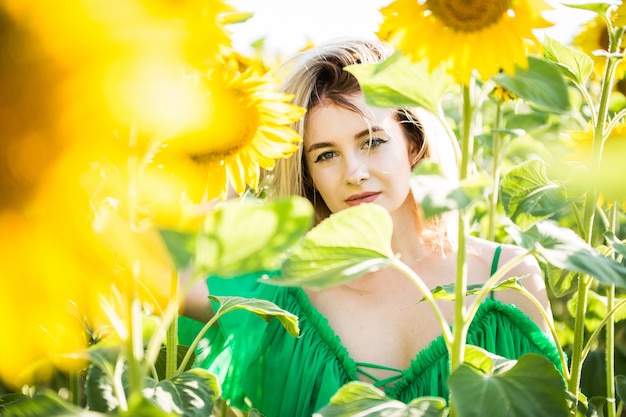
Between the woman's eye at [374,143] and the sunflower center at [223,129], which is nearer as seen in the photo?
the sunflower center at [223,129]

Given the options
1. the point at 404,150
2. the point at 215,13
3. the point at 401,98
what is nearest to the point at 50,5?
the point at 215,13

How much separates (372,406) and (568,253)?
18 cm

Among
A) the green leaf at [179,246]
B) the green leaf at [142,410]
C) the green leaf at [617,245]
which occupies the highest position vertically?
the green leaf at [179,246]

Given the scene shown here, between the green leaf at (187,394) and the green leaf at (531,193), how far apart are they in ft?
1.27

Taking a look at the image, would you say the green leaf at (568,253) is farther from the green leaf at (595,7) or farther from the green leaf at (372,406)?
the green leaf at (595,7)

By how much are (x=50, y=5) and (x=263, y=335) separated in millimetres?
957

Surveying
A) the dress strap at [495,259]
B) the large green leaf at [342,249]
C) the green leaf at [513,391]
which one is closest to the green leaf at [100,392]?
the large green leaf at [342,249]

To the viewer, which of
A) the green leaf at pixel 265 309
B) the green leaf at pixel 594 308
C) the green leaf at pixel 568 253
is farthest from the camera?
the green leaf at pixel 594 308

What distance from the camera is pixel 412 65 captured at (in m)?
0.55

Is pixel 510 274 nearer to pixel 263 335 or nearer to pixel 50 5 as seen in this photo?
pixel 263 335

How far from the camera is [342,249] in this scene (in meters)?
0.53

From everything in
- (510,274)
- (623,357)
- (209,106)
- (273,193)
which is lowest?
(623,357)

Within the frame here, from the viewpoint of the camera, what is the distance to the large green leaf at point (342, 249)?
1.64ft

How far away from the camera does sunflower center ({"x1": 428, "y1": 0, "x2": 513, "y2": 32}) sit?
528 mm
